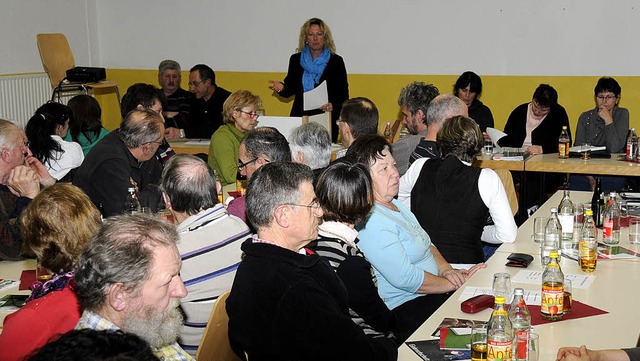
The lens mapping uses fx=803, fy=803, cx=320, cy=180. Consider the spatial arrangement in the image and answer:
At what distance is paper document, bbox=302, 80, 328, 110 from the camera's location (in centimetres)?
758

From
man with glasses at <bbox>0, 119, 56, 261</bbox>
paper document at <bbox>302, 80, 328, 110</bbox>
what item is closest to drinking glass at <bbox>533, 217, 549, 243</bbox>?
man with glasses at <bbox>0, 119, 56, 261</bbox>

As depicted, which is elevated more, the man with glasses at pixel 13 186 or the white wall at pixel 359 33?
the white wall at pixel 359 33

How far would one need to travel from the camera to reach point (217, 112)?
8.30 m

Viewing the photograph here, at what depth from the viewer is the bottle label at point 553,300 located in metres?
2.85

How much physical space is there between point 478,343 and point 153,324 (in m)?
1.00

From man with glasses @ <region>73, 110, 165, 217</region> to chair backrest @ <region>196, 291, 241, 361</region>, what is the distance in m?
1.94

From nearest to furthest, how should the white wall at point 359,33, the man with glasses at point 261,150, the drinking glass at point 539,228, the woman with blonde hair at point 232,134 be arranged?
the drinking glass at point 539,228 → the man with glasses at point 261,150 → the woman with blonde hair at point 232,134 → the white wall at point 359,33

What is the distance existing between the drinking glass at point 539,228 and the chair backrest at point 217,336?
2.04 meters

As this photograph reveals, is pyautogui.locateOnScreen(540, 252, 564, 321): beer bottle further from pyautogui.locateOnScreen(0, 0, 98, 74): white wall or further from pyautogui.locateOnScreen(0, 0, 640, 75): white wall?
pyautogui.locateOnScreen(0, 0, 98, 74): white wall

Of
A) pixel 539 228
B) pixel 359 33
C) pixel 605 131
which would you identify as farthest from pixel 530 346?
pixel 359 33

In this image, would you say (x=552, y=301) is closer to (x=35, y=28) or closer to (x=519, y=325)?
(x=519, y=325)

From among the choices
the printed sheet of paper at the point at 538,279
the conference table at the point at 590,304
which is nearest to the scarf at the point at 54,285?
the conference table at the point at 590,304

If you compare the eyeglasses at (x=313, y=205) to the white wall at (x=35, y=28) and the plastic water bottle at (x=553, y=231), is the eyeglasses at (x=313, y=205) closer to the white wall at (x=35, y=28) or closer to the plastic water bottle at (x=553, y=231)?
the plastic water bottle at (x=553, y=231)

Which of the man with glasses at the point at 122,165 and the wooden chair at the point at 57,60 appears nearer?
the man with glasses at the point at 122,165
